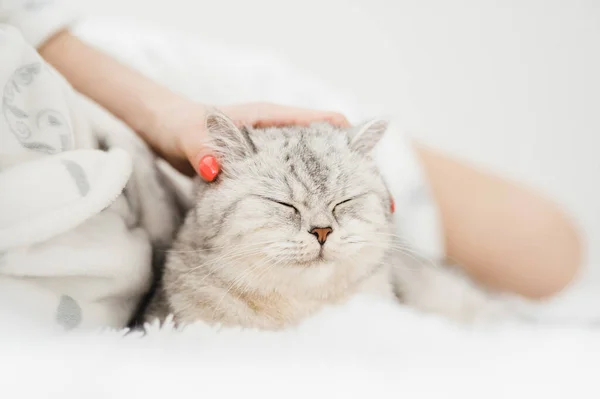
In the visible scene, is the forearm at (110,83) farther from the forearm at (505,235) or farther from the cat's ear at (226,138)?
the forearm at (505,235)

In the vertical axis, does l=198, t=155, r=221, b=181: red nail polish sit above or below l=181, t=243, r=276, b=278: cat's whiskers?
above

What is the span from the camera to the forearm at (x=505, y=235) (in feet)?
3.29

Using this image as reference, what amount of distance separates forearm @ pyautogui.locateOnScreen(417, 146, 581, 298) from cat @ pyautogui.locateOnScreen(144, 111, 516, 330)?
315 mm

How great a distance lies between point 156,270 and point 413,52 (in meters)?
1.03

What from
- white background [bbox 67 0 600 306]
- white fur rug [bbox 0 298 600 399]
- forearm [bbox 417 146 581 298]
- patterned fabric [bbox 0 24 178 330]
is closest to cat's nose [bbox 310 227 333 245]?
white fur rug [bbox 0 298 600 399]

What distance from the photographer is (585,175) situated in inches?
59.4

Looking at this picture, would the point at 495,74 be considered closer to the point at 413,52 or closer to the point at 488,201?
the point at 413,52

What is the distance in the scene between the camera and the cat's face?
649 millimetres

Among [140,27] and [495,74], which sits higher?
[495,74]

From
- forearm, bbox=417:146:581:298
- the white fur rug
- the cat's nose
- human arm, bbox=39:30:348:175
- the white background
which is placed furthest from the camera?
the white background

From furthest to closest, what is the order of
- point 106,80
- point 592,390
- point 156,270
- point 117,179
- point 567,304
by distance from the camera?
point 567,304
point 106,80
point 156,270
point 117,179
point 592,390

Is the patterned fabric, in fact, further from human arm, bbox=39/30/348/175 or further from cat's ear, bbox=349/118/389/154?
cat's ear, bbox=349/118/389/154

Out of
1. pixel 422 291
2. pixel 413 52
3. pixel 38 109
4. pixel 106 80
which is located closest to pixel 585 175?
pixel 413 52

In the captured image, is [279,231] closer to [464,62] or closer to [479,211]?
[479,211]
